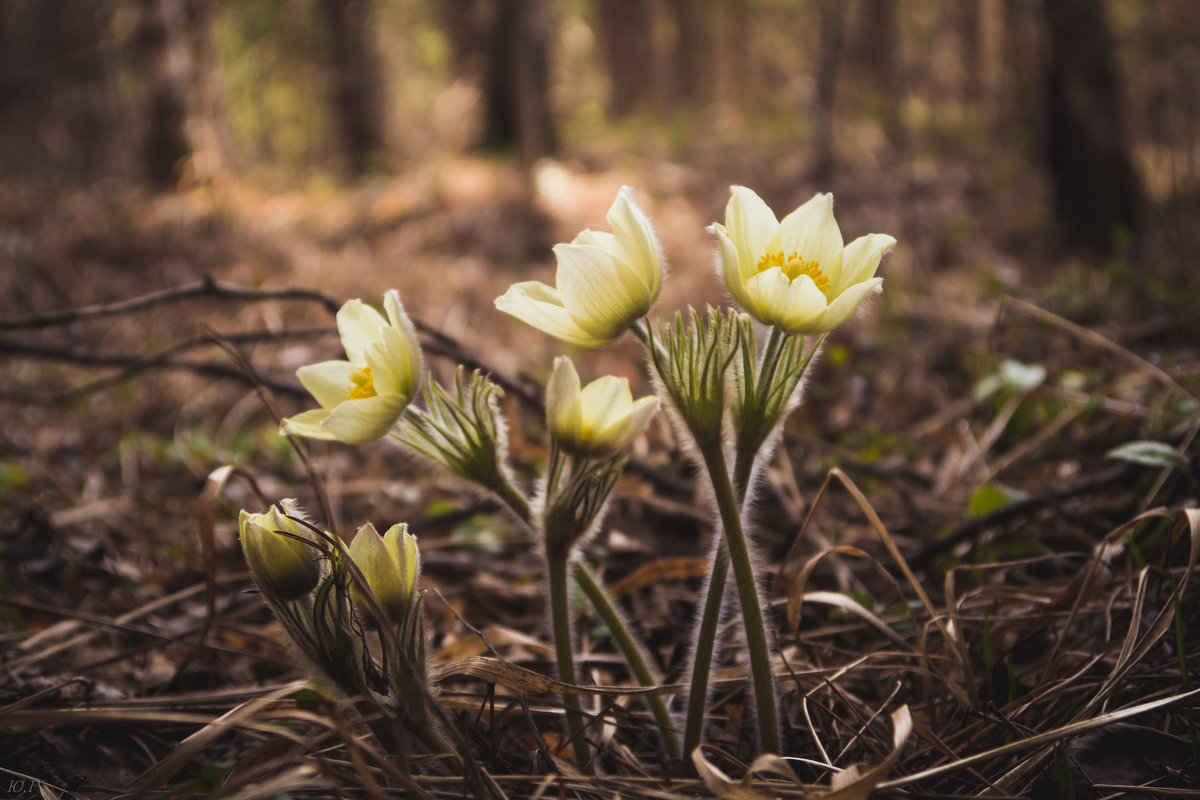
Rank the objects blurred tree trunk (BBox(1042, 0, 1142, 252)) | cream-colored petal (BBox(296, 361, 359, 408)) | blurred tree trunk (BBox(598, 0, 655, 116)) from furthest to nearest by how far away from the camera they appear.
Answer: blurred tree trunk (BBox(598, 0, 655, 116)), blurred tree trunk (BBox(1042, 0, 1142, 252)), cream-colored petal (BBox(296, 361, 359, 408))

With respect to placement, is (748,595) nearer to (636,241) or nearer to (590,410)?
(590,410)

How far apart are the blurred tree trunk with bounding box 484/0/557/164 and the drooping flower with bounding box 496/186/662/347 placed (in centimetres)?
652

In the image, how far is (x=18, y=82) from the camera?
26.8 ft

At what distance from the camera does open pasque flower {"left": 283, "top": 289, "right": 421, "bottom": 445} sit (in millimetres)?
992

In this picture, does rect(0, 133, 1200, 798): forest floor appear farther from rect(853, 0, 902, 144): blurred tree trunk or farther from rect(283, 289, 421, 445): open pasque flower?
rect(853, 0, 902, 144): blurred tree trunk

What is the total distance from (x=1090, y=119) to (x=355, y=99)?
9065 millimetres

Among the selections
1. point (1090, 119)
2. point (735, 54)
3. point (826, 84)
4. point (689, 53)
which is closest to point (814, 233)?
point (1090, 119)

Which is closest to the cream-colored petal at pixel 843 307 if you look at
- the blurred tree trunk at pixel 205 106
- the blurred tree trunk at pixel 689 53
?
the blurred tree trunk at pixel 205 106

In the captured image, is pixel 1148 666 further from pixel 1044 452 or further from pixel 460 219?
pixel 460 219

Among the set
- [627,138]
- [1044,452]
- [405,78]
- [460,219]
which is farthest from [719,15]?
[1044,452]

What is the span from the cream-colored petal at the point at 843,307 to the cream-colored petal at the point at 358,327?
0.61 m

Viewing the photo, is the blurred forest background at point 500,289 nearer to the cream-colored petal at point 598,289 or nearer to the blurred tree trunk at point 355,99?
the blurred tree trunk at point 355,99

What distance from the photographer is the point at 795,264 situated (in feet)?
3.55

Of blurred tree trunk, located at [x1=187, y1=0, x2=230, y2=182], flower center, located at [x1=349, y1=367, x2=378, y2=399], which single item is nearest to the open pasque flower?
flower center, located at [x1=349, y1=367, x2=378, y2=399]
